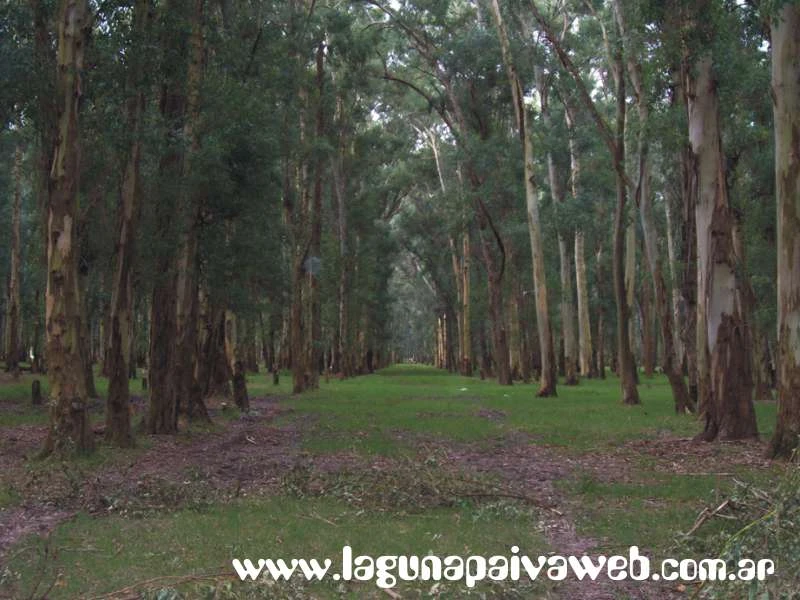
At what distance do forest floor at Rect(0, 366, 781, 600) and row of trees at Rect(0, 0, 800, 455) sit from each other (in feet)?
4.67

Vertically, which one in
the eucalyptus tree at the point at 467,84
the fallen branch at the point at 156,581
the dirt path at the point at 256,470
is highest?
the eucalyptus tree at the point at 467,84

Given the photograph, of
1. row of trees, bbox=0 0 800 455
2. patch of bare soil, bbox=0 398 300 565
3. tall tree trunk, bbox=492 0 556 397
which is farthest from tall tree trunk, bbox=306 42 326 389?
patch of bare soil, bbox=0 398 300 565

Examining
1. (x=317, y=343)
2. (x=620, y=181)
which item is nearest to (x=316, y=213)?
(x=317, y=343)

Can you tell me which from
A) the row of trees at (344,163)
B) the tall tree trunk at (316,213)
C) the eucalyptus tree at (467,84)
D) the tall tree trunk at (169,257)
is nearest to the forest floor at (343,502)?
the tall tree trunk at (169,257)

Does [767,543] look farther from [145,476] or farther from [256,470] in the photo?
[256,470]

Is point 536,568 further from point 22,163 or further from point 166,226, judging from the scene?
point 22,163

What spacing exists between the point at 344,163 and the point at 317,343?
11532 mm

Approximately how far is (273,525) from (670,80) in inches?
532

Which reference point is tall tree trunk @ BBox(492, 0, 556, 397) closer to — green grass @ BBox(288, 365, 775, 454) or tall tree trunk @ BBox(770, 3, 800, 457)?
green grass @ BBox(288, 365, 775, 454)

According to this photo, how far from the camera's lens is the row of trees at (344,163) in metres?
13.0

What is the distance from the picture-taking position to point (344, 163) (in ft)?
141

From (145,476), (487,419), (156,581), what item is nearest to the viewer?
(156,581)

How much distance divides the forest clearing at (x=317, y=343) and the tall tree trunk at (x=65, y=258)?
4cm

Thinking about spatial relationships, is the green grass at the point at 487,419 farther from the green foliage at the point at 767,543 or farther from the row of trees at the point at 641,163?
the green foliage at the point at 767,543
